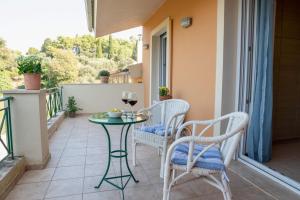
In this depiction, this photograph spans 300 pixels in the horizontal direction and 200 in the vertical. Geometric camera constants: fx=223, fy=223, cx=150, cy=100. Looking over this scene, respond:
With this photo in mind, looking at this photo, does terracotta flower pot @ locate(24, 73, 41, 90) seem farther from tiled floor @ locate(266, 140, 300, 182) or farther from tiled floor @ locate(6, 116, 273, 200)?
tiled floor @ locate(266, 140, 300, 182)

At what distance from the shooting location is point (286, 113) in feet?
11.7

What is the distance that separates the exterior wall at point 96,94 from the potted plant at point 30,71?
3.71m

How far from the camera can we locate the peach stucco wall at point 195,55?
280 cm

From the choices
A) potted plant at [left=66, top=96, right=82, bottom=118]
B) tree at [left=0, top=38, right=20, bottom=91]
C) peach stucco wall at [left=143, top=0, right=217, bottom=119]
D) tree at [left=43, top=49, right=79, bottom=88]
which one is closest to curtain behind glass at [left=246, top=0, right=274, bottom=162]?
peach stucco wall at [left=143, top=0, right=217, bottom=119]

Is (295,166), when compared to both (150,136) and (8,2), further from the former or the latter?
(8,2)

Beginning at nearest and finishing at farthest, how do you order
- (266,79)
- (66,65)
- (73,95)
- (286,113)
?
(266,79) < (286,113) < (73,95) < (66,65)

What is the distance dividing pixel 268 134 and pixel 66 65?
1360 centimetres

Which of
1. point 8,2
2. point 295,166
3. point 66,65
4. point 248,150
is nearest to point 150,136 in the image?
point 248,150

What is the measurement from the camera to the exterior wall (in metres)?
6.22

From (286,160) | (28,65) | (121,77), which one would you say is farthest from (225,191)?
(121,77)

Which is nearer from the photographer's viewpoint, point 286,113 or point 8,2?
point 286,113

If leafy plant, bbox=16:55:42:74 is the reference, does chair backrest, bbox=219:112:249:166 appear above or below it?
below

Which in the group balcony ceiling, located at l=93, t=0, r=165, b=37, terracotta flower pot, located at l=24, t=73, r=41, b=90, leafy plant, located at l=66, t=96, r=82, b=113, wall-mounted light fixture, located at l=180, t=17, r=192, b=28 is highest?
balcony ceiling, located at l=93, t=0, r=165, b=37

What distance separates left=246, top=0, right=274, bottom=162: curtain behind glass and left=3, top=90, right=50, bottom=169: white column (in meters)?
2.40
